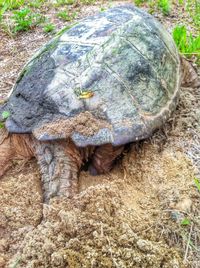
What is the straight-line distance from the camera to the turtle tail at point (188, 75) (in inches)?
127

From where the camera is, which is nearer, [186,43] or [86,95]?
[86,95]

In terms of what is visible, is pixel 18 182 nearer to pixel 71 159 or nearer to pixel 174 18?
pixel 71 159

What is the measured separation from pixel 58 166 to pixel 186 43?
211 cm

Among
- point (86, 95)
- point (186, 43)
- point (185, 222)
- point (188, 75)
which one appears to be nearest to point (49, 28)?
point (186, 43)

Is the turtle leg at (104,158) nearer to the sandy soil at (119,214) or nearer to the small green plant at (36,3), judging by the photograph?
the sandy soil at (119,214)

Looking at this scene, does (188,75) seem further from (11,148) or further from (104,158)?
(11,148)

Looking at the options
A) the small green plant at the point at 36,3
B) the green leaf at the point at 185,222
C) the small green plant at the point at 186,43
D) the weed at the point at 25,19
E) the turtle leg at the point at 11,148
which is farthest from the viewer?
the small green plant at the point at 36,3

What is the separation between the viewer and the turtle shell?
224 cm

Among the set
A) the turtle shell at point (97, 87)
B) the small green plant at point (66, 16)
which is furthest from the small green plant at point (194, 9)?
the turtle shell at point (97, 87)

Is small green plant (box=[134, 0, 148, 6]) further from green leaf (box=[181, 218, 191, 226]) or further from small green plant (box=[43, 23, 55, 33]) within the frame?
green leaf (box=[181, 218, 191, 226])

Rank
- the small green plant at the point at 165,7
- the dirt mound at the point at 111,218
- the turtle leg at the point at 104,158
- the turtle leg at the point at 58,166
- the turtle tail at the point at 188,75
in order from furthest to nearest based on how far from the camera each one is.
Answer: the small green plant at the point at 165,7, the turtle tail at the point at 188,75, the turtle leg at the point at 104,158, the turtle leg at the point at 58,166, the dirt mound at the point at 111,218

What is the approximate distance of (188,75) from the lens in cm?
326

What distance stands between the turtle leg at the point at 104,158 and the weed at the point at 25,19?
2545 millimetres

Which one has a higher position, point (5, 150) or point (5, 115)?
point (5, 115)
